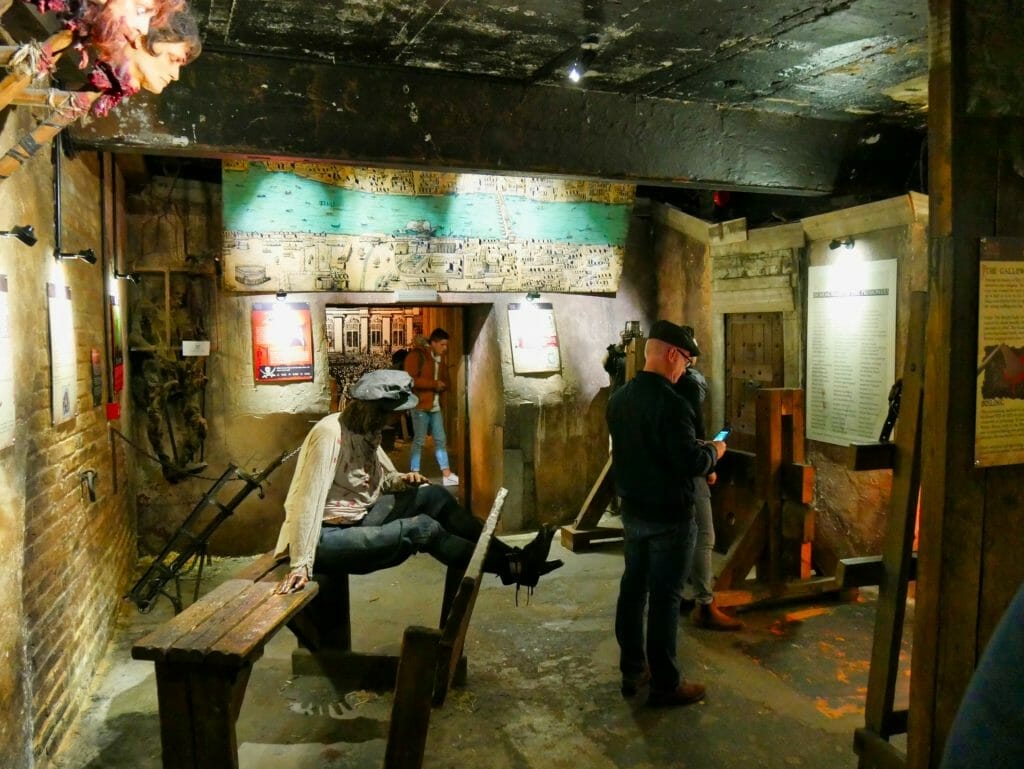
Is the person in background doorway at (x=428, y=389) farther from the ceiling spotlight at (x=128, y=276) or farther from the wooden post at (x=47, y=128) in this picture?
the wooden post at (x=47, y=128)

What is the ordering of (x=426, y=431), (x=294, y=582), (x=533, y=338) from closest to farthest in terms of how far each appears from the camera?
(x=294, y=582), (x=533, y=338), (x=426, y=431)

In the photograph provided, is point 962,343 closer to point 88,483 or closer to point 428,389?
point 88,483

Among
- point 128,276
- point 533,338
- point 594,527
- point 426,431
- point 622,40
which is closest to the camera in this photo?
point 622,40

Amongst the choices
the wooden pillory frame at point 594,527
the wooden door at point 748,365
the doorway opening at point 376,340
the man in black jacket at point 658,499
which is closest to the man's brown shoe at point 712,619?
the man in black jacket at point 658,499

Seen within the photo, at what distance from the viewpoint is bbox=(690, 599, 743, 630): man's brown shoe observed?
516 centimetres

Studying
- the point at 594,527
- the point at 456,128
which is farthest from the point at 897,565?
the point at 594,527

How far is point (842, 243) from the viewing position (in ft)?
19.7

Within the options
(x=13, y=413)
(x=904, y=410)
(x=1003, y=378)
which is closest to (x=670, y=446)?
(x=904, y=410)

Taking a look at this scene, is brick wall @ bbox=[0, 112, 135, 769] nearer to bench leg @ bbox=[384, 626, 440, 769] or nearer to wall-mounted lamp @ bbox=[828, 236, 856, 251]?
bench leg @ bbox=[384, 626, 440, 769]

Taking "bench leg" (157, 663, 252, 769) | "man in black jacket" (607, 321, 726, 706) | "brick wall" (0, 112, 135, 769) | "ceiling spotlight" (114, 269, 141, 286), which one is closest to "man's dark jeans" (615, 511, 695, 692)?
"man in black jacket" (607, 321, 726, 706)

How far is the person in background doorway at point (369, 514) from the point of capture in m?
3.96

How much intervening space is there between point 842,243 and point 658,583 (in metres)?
3.53

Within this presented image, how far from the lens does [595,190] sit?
7.62 m

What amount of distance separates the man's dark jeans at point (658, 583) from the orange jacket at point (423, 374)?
496 centimetres
